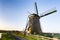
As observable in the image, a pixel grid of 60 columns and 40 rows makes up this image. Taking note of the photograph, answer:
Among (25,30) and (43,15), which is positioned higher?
(43,15)

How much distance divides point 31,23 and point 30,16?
1.29 meters

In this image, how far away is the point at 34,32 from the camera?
28.4 m

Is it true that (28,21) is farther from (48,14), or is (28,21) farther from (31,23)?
(48,14)

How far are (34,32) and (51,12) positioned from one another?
4760 millimetres

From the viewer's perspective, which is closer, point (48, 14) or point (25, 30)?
point (48, 14)

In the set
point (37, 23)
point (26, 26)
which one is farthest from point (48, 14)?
point (26, 26)

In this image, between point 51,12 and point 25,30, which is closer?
point 51,12

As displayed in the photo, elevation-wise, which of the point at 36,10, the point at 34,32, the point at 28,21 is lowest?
the point at 34,32

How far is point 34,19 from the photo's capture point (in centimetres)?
2817

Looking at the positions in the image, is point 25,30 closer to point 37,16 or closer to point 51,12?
point 37,16

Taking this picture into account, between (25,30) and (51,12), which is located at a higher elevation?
(51,12)

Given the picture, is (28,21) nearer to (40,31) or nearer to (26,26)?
(26,26)

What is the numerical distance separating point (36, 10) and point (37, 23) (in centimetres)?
285

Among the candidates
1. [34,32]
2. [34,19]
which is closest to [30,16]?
[34,19]
